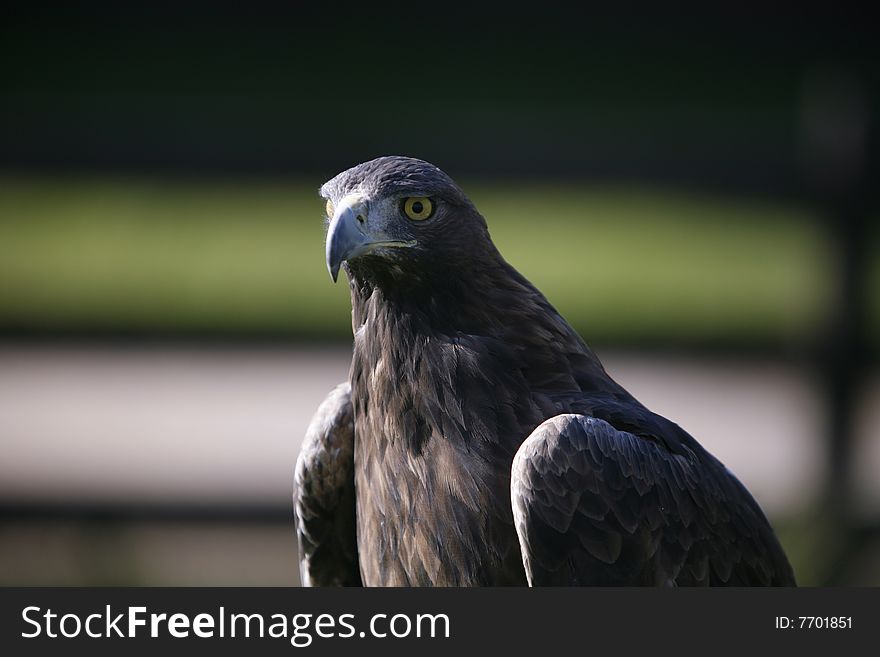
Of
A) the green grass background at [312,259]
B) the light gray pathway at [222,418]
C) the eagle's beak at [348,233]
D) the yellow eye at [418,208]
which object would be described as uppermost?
the green grass background at [312,259]

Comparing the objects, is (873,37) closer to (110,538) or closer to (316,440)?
(316,440)

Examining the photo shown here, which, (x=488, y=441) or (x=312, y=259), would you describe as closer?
(x=488, y=441)

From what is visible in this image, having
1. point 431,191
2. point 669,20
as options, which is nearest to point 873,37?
point 669,20

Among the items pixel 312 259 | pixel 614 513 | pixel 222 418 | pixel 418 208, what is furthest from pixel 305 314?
pixel 614 513

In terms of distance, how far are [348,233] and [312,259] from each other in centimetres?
551

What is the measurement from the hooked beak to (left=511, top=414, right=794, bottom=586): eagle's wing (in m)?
0.59

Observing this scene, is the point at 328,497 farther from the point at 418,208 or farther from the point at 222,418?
the point at 222,418

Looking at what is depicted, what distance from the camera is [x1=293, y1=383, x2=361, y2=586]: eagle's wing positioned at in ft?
9.55

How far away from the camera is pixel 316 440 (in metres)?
2.92

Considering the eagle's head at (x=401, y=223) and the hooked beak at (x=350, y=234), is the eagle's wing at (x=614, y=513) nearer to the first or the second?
the eagle's head at (x=401, y=223)

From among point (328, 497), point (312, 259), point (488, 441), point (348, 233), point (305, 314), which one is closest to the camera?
point (348, 233)

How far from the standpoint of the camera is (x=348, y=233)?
Result: 2381 mm

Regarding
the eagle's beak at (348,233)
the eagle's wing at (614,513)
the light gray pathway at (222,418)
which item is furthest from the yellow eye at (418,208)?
the light gray pathway at (222,418)

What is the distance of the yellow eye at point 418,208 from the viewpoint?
2439mm
